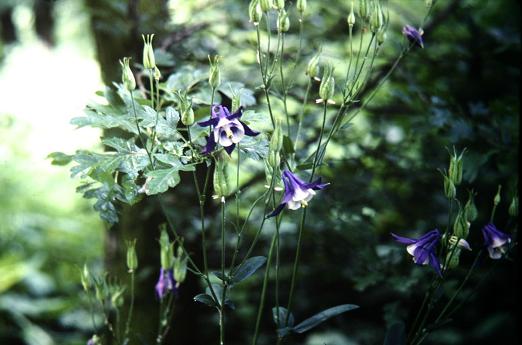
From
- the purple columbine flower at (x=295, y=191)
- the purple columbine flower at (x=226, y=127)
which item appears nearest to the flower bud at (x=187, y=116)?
the purple columbine flower at (x=226, y=127)

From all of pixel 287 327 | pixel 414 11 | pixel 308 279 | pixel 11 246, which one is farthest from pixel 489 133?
pixel 11 246

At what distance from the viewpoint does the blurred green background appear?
183cm

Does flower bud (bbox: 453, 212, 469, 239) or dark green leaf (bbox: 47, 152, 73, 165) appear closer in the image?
flower bud (bbox: 453, 212, 469, 239)

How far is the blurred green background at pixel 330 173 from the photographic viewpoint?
183 centimetres

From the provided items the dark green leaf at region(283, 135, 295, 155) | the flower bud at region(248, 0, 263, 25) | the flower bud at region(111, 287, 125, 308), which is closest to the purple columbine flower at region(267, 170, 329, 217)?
the dark green leaf at region(283, 135, 295, 155)

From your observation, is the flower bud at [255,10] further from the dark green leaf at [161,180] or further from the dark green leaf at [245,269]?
the dark green leaf at [245,269]

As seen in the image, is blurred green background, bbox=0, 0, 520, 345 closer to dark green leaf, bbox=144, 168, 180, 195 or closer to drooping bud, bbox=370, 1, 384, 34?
dark green leaf, bbox=144, 168, 180, 195

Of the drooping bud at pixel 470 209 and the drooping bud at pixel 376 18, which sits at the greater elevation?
A: the drooping bud at pixel 376 18

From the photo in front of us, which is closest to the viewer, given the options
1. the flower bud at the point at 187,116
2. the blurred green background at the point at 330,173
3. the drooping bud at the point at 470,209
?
the flower bud at the point at 187,116

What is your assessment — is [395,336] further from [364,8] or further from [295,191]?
[364,8]

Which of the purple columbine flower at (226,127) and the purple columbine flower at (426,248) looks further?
the purple columbine flower at (426,248)

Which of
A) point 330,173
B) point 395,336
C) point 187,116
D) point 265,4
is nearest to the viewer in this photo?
point 187,116

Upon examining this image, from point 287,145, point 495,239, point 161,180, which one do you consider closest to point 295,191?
point 287,145

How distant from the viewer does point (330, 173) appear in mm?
2090
